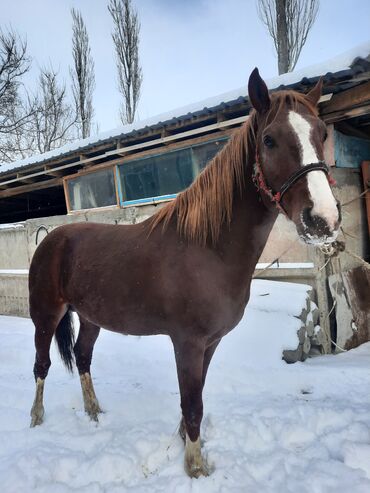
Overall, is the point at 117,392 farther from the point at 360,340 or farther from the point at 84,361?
the point at 360,340

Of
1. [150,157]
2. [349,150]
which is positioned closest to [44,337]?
[150,157]

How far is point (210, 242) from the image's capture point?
188 cm

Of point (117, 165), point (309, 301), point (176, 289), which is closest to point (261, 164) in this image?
point (176, 289)

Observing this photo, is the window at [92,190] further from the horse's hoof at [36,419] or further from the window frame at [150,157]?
the horse's hoof at [36,419]

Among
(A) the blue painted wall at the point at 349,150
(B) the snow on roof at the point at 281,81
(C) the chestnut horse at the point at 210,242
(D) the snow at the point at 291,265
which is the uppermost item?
(B) the snow on roof at the point at 281,81

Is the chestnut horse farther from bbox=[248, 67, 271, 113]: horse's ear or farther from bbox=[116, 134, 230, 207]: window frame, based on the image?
bbox=[116, 134, 230, 207]: window frame

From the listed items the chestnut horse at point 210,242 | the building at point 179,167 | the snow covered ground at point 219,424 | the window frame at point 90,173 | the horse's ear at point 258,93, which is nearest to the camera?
the chestnut horse at point 210,242

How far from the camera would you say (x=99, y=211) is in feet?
20.0

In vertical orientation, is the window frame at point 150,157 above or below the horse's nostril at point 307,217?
above

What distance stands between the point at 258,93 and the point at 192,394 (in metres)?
1.64

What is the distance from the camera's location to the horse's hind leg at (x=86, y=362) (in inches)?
103

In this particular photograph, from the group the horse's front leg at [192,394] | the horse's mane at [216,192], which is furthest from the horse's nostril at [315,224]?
the horse's front leg at [192,394]

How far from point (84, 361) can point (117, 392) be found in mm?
505

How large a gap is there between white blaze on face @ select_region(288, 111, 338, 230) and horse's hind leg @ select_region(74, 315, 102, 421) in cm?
215
